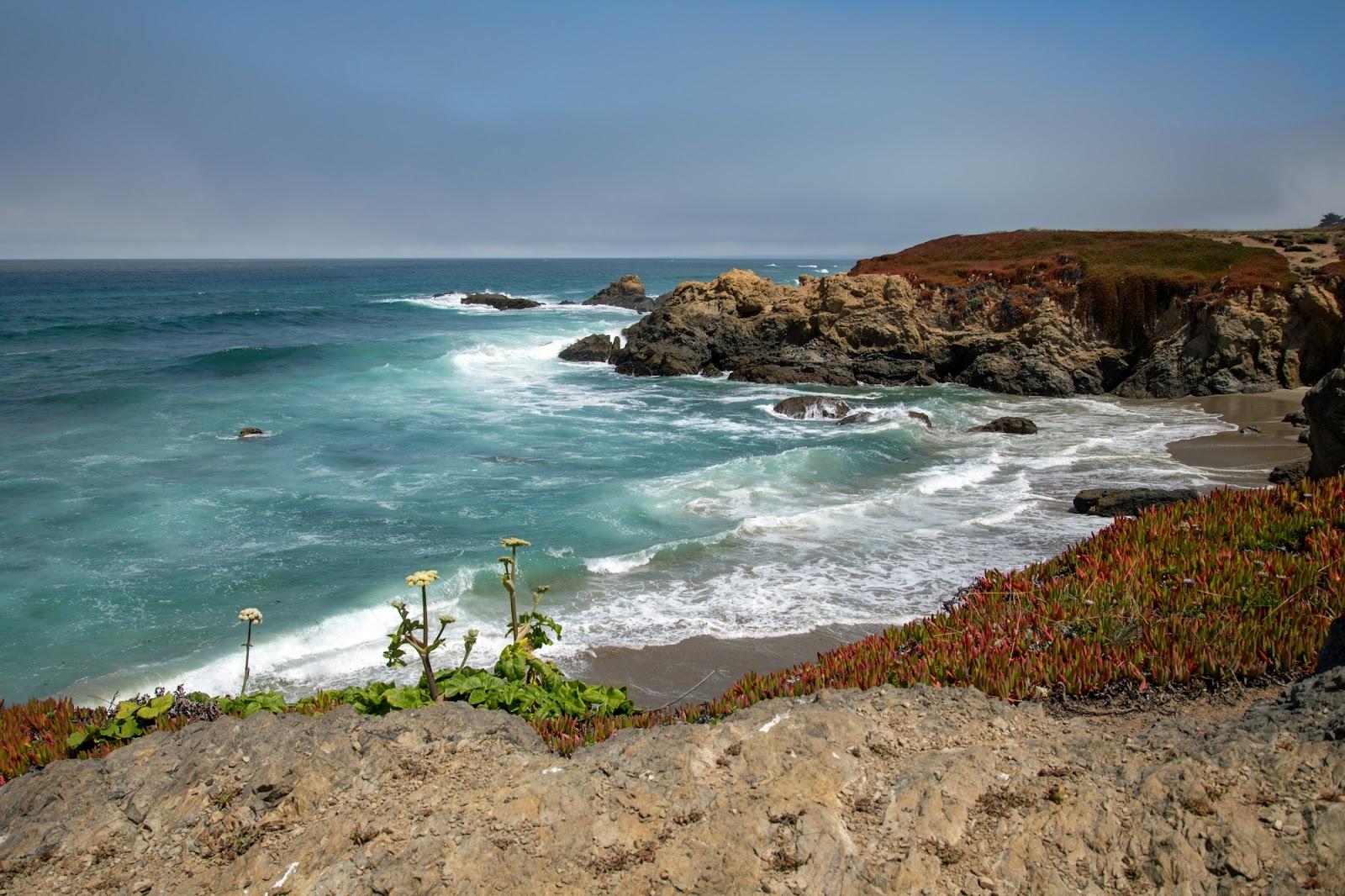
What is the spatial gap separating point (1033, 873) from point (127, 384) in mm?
40904

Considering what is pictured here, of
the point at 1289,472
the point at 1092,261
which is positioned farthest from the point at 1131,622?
the point at 1092,261

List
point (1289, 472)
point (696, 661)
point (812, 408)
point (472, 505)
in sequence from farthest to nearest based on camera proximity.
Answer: point (812, 408) < point (472, 505) < point (1289, 472) < point (696, 661)

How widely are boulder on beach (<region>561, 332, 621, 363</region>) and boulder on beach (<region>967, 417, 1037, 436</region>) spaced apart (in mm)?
24301

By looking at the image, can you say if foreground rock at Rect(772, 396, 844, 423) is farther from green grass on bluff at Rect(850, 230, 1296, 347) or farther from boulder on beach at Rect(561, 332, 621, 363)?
boulder on beach at Rect(561, 332, 621, 363)

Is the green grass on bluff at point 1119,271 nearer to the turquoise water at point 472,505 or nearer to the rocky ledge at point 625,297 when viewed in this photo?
the turquoise water at point 472,505

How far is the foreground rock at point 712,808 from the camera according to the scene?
169 inches

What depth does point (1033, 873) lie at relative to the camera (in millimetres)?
4254

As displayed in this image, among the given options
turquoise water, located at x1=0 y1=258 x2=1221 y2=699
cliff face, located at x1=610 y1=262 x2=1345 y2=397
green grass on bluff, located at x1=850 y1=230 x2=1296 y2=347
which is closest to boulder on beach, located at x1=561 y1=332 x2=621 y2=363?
cliff face, located at x1=610 y1=262 x2=1345 y2=397

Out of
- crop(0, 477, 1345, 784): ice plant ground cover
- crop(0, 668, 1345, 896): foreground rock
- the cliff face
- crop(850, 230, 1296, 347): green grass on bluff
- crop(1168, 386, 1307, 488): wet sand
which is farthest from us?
crop(850, 230, 1296, 347): green grass on bluff

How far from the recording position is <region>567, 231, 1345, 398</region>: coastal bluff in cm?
3294

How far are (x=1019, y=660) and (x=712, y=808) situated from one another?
3.18 metres

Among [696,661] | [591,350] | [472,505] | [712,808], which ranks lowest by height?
[696,661]

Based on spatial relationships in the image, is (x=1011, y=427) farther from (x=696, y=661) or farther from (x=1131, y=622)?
(x=1131, y=622)

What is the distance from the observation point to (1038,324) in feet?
123
